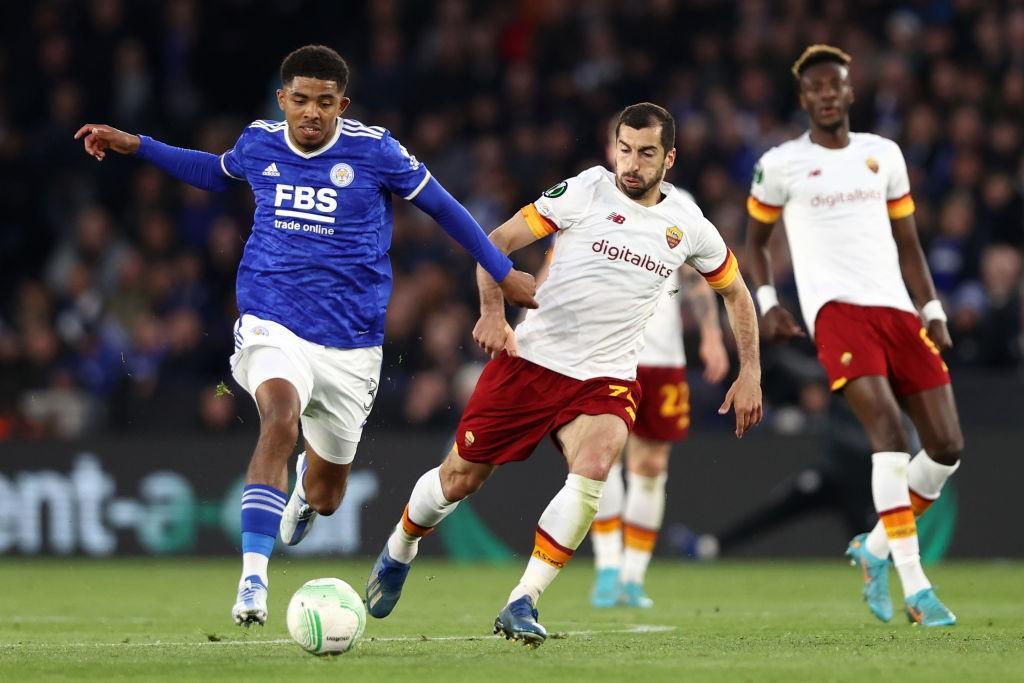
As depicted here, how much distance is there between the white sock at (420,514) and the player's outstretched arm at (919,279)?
2677mm

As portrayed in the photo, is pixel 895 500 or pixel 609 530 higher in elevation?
pixel 895 500

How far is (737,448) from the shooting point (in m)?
13.9

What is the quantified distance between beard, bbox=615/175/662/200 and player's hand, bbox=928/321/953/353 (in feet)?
6.66

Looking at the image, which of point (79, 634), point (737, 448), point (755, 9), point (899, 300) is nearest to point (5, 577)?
point (79, 634)

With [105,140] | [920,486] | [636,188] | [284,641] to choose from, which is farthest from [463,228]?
[920,486]

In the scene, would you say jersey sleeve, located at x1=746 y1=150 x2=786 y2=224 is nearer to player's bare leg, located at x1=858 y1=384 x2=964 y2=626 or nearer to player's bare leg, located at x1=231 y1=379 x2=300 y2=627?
player's bare leg, located at x1=858 y1=384 x2=964 y2=626

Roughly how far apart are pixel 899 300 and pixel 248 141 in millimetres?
3394

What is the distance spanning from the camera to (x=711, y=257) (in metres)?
7.71

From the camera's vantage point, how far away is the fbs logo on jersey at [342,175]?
768 cm

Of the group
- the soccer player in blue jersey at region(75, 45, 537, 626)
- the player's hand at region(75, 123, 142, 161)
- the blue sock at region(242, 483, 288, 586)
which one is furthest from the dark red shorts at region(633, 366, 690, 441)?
the player's hand at region(75, 123, 142, 161)

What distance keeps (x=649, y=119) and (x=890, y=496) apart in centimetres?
242

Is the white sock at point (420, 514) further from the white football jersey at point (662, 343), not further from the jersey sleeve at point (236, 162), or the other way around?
the white football jersey at point (662, 343)

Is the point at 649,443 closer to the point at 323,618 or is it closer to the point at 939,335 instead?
the point at 939,335

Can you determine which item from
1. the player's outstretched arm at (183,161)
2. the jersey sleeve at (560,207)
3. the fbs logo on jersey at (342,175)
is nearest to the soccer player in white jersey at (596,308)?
the jersey sleeve at (560,207)
